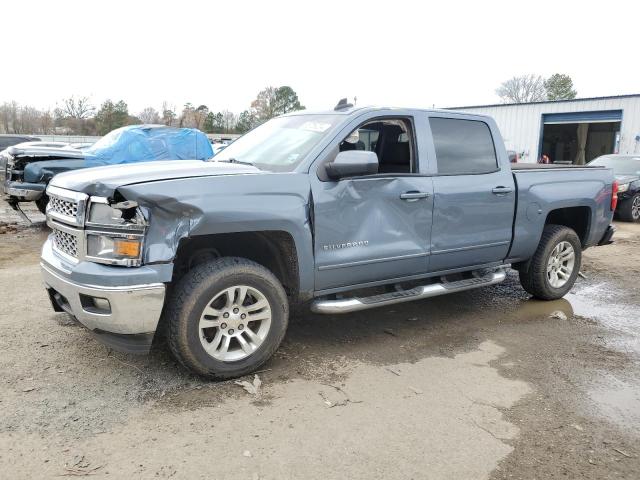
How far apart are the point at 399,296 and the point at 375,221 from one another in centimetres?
69

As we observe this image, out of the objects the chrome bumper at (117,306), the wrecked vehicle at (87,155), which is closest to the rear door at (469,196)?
the chrome bumper at (117,306)

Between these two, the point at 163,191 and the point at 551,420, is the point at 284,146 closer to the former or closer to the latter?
the point at 163,191

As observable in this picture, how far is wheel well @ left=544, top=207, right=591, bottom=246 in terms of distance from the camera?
598cm

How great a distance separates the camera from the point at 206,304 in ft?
11.5

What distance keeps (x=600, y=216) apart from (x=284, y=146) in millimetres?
3861

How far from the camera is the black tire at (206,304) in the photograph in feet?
11.3

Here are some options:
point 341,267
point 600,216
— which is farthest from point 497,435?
point 600,216

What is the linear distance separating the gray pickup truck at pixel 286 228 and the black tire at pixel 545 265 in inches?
1.2

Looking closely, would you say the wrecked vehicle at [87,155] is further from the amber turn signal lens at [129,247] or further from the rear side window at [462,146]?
the amber turn signal lens at [129,247]

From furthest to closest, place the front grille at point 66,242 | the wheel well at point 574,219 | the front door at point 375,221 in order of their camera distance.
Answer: the wheel well at point 574,219 < the front door at point 375,221 < the front grille at point 66,242

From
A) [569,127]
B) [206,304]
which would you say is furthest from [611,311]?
[569,127]

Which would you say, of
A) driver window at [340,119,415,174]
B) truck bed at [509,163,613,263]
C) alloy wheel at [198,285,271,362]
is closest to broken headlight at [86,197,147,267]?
alloy wheel at [198,285,271,362]

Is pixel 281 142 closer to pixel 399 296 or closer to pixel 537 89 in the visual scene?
pixel 399 296

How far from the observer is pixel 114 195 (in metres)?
3.22
